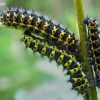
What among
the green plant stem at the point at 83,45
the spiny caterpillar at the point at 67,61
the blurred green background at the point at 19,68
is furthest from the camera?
the blurred green background at the point at 19,68

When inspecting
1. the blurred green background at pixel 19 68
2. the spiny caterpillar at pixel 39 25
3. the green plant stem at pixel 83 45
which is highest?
the blurred green background at pixel 19 68

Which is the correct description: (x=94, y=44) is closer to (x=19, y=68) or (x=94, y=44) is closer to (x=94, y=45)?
(x=94, y=45)

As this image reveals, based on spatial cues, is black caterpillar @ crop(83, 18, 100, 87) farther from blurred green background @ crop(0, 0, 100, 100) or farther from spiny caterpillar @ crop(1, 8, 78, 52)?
blurred green background @ crop(0, 0, 100, 100)

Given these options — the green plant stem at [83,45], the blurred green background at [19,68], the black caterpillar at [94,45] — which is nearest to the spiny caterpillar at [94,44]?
the black caterpillar at [94,45]

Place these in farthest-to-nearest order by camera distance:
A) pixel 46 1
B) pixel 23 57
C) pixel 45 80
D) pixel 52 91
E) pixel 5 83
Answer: pixel 46 1 → pixel 23 57 → pixel 5 83 → pixel 45 80 → pixel 52 91

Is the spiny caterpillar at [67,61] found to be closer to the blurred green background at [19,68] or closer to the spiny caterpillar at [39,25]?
the spiny caterpillar at [39,25]

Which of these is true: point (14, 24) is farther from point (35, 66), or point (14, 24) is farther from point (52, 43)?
point (35, 66)

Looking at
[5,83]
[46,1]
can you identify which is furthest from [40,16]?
[46,1]

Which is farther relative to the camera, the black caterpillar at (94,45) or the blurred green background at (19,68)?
the blurred green background at (19,68)
